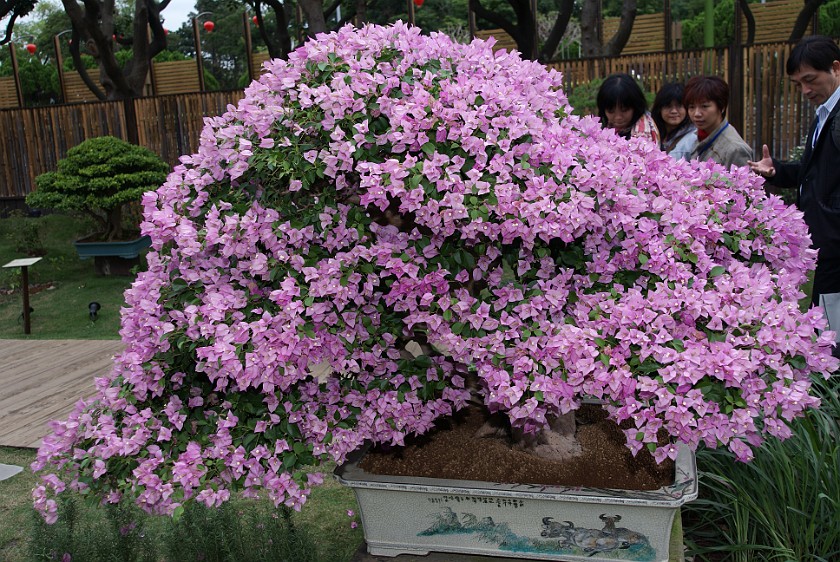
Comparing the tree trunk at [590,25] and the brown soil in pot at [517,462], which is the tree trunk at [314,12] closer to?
the tree trunk at [590,25]

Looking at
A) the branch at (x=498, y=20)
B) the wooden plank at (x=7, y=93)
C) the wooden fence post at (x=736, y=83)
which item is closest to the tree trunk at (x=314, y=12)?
the branch at (x=498, y=20)

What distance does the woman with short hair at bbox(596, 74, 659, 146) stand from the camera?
380 cm

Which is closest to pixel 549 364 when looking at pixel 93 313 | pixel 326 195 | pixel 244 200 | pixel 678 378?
pixel 678 378

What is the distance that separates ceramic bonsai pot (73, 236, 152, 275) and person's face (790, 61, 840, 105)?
7.19 metres

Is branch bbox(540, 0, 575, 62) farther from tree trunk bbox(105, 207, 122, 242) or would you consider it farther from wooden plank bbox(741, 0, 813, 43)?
wooden plank bbox(741, 0, 813, 43)

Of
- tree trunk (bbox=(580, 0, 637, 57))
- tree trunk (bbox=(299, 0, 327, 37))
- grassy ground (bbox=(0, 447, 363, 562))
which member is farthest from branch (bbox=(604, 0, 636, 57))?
grassy ground (bbox=(0, 447, 363, 562))

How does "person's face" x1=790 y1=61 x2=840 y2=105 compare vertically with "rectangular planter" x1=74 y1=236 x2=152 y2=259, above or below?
above

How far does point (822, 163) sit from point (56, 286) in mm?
8025

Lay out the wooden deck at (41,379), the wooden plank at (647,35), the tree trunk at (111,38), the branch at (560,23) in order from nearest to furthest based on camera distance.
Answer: the wooden deck at (41,379), the tree trunk at (111,38), the branch at (560,23), the wooden plank at (647,35)

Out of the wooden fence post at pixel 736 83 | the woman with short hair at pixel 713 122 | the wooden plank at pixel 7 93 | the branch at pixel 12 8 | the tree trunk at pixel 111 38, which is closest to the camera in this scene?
the woman with short hair at pixel 713 122

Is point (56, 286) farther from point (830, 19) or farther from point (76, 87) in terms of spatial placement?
point (76, 87)

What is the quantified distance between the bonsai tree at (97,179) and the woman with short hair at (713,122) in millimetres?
6395

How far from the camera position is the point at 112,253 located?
880 centimetres

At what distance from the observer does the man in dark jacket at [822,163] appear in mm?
3127
